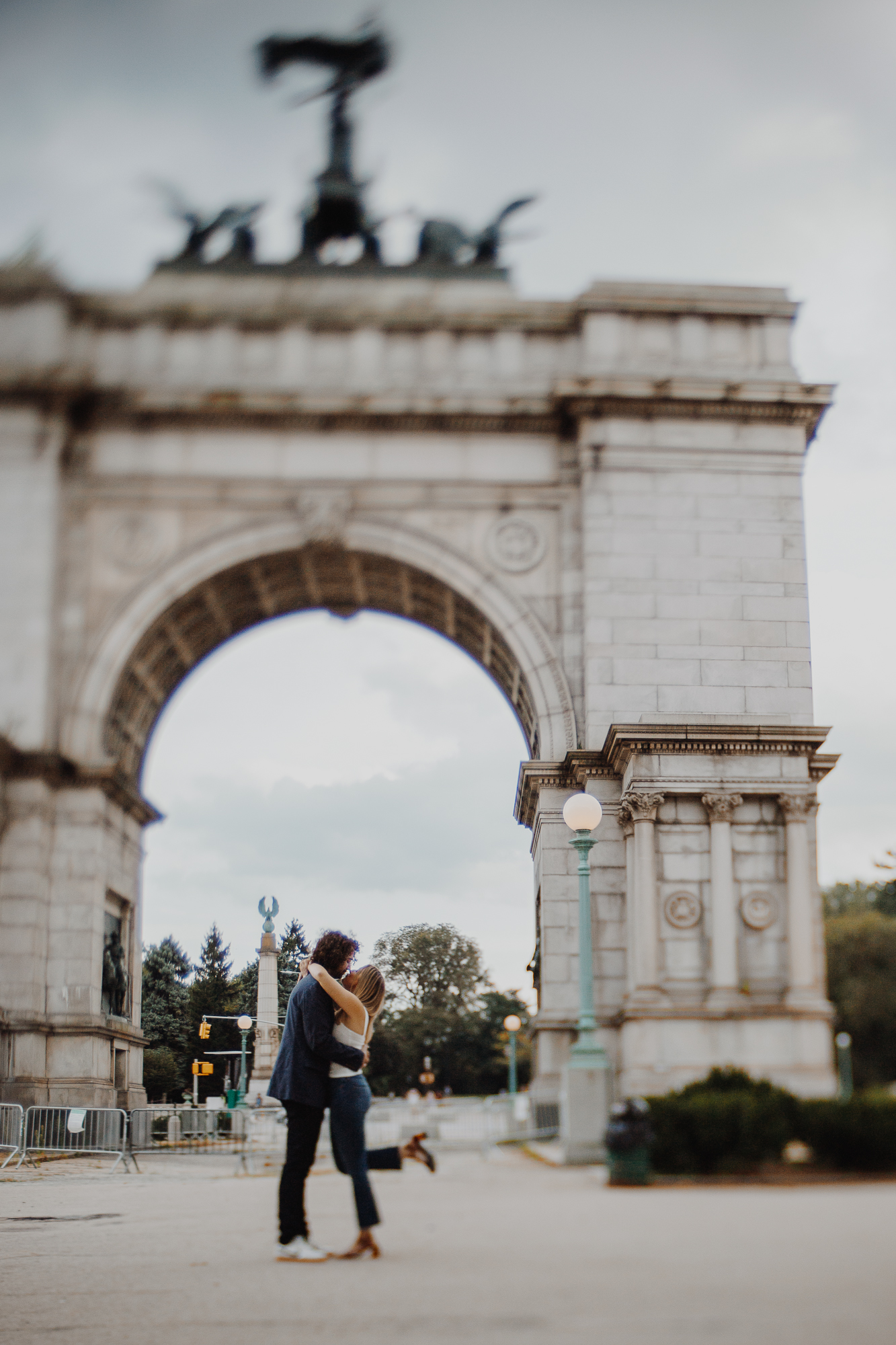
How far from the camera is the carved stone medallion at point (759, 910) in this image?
22.8 metres

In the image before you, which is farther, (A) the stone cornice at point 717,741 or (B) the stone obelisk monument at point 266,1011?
(B) the stone obelisk monument at point 266,1011

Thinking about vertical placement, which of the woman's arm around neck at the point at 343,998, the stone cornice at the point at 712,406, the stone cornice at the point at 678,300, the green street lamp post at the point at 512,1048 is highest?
the stone cornice at the point at 678,300

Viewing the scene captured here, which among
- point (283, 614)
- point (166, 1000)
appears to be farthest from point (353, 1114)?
point (166, 1000)

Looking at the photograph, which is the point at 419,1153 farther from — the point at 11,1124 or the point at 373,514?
the point at 373,514

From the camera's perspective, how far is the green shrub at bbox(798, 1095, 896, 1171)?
4031 mm

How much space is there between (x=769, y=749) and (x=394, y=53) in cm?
1610

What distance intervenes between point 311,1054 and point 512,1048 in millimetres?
27864

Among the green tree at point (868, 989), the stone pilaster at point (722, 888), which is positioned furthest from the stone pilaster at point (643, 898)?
the green tree at point (868, 989)

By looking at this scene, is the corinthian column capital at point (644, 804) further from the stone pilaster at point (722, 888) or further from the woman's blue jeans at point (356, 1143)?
the woman's blue jeans at point (356, 1143)

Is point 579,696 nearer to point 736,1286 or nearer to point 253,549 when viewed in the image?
point 253,549

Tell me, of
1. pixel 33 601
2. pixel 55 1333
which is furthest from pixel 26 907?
pixel 55 1333

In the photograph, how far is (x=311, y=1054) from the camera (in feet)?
27.2

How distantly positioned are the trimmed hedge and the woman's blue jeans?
7.58 feet

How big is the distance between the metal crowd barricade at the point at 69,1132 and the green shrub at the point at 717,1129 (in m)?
14.2
